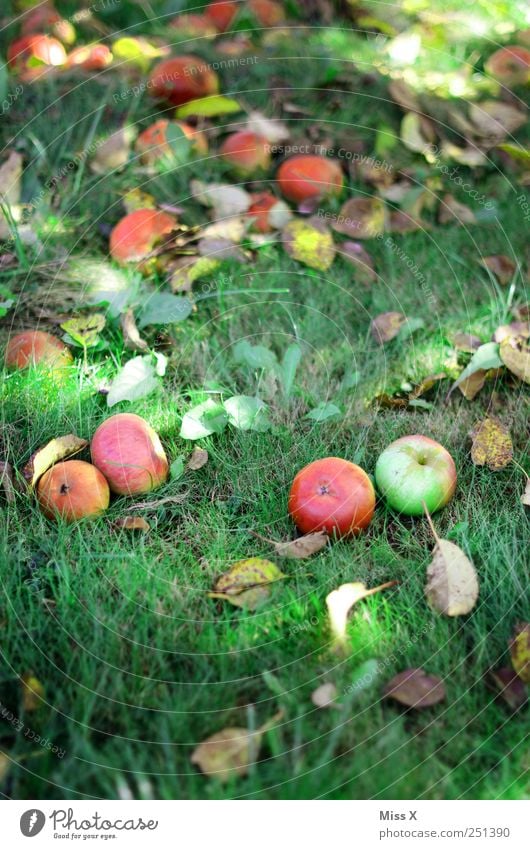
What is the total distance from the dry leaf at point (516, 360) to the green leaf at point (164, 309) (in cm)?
125

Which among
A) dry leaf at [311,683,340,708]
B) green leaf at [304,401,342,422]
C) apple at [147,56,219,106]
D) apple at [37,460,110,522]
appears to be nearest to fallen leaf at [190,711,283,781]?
dry leaf at [311,683,340,708]

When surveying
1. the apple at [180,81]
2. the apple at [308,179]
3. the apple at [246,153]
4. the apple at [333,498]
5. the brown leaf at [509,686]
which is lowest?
the brown leaf at [509,686]

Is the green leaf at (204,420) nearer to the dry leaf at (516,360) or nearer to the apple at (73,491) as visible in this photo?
the apple at (73,491)

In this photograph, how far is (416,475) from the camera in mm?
2430

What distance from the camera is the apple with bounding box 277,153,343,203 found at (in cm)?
356

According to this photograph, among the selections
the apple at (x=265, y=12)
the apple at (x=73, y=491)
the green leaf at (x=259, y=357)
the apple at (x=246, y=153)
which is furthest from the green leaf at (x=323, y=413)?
the apple at (x=265, y=12)

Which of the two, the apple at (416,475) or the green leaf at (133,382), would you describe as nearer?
the apple at (416,475)

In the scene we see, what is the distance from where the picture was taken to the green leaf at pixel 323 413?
278 centimetres

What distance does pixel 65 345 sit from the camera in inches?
117

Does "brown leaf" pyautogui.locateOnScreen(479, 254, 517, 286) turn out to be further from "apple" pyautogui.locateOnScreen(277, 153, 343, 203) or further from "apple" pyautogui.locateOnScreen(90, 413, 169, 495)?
"apple" pyautogui.locateOnScreen(90, 413, 169, 495)

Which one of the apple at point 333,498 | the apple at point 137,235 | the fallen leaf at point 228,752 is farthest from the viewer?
the apple at point 137,235

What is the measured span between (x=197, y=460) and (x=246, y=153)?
1.77 metres

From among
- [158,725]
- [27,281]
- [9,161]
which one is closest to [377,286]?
[27,281]
